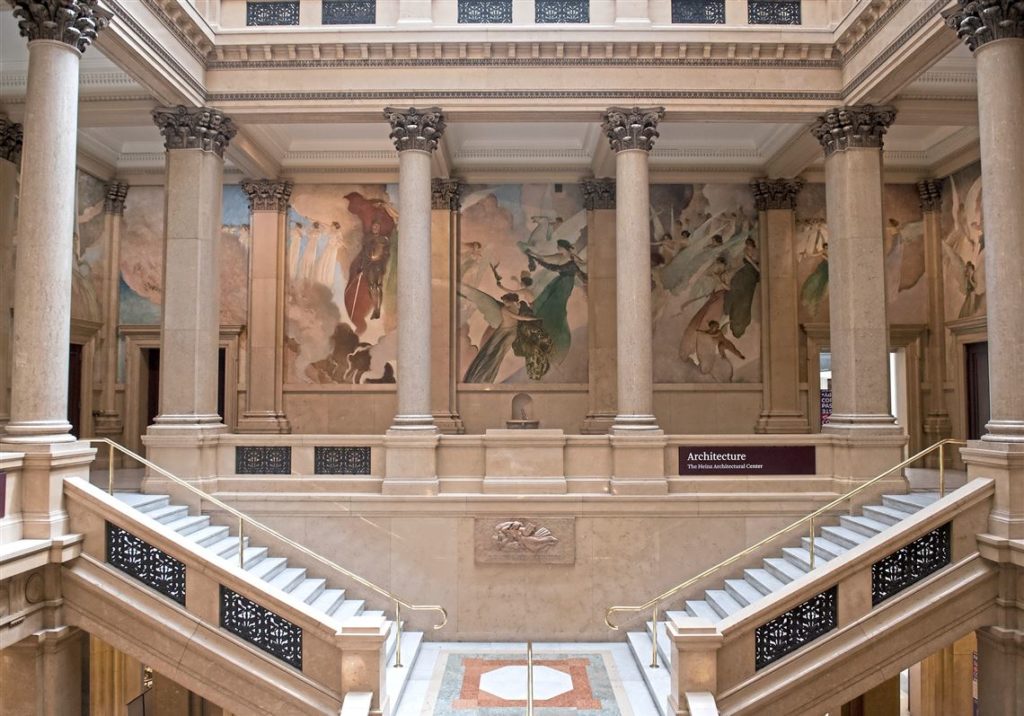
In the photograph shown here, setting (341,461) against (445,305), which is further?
(445,305)

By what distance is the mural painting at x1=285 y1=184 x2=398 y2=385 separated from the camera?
15398 millimetres

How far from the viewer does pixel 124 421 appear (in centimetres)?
1564

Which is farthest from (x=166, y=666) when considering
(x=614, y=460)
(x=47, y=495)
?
(x=614, y=460)

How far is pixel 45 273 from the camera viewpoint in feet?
26.0

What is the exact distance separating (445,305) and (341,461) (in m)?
4.68

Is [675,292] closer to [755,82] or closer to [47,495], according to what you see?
→ [755,82]

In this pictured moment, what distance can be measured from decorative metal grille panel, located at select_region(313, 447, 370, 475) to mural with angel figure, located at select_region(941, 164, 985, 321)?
1144 centimetres

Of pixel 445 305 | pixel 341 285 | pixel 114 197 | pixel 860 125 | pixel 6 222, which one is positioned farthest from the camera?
pixel 114 197

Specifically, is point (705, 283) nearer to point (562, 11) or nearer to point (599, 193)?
point (599, 193)

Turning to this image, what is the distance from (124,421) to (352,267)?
5.67 m

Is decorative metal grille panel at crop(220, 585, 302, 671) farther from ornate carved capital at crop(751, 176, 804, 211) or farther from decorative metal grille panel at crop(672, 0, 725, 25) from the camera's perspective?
ornate carved capital at crop(751, 176, 804, 211)

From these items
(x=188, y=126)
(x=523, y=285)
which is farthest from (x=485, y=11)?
(x=523, y=285)

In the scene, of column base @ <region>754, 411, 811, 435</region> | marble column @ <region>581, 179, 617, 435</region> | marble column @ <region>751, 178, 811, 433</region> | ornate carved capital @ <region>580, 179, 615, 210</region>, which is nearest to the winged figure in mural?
ornate carved capital @ <region>580, 179, 615, 210</region>

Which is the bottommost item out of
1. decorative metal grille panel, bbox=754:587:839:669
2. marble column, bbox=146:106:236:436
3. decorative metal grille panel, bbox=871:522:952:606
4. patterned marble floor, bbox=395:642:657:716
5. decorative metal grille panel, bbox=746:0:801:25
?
patterned marble floor, bbox=395:642:657:716
